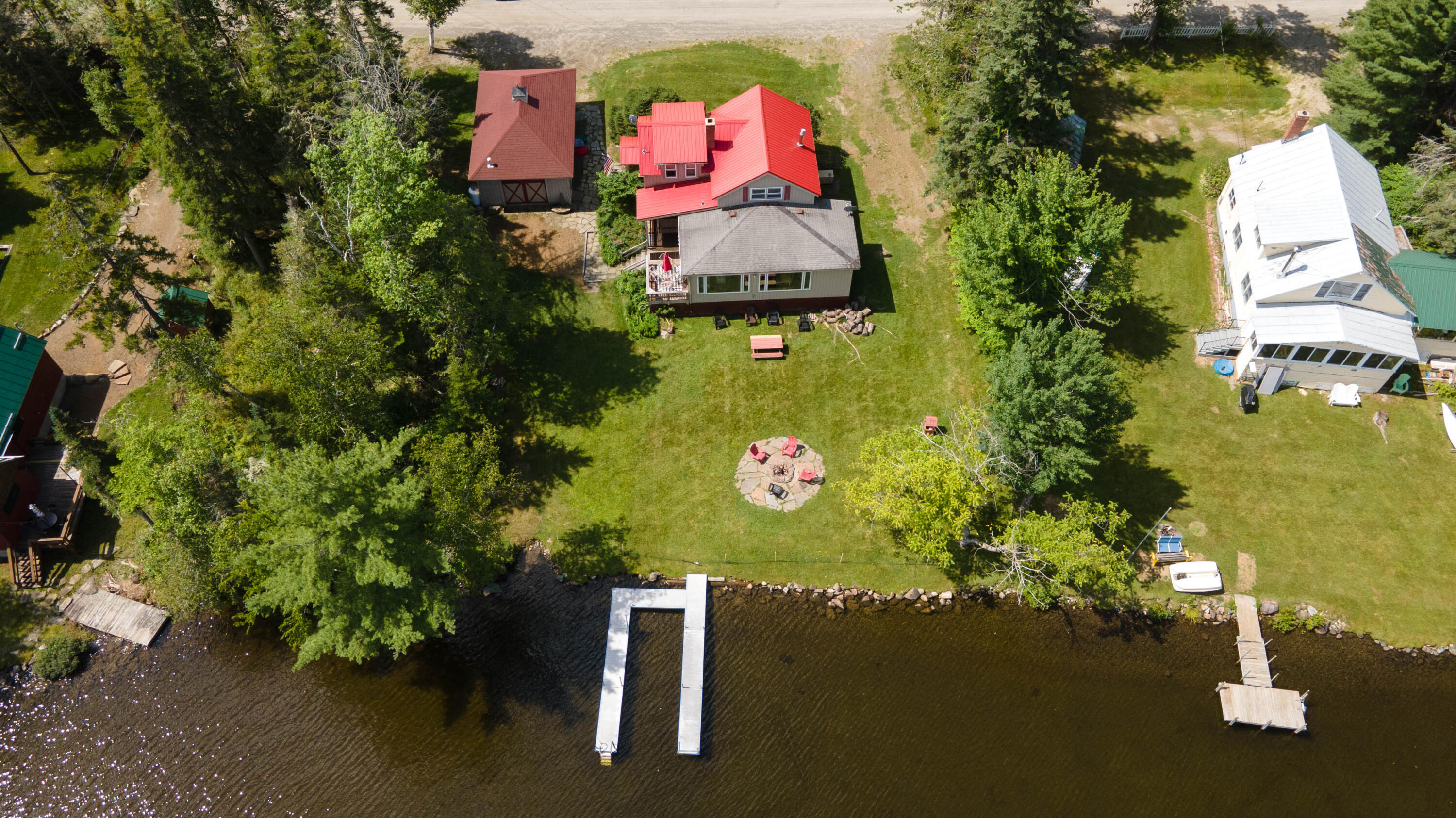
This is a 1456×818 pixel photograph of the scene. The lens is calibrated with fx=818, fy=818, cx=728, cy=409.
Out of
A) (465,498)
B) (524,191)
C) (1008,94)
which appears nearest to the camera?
(465,498)

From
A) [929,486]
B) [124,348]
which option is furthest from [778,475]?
[124,348]

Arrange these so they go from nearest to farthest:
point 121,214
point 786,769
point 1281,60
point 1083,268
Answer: point 786,769, point 1083,268, point 121,214, point 1281,60

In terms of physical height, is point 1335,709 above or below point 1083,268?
below

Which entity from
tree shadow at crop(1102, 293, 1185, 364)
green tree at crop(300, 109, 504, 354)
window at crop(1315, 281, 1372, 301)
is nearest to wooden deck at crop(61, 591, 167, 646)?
green tree at crop(300, 109, 504, 354)

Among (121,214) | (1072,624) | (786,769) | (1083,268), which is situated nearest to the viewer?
(786,769)

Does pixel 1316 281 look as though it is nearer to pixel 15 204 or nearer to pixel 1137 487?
pixel 1137 487

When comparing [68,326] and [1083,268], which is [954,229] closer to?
[1083,268]

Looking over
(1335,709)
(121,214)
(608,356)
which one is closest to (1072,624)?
(1335,709)
